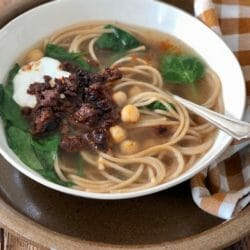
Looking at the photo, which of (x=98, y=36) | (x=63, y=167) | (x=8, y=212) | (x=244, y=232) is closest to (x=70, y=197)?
(x=63, y=167)

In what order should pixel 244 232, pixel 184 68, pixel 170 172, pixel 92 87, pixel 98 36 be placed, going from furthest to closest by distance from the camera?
pixel 98 36 → pixel 184 68 → pixel 92 87 → pixel 170 172 → pixel 244 232

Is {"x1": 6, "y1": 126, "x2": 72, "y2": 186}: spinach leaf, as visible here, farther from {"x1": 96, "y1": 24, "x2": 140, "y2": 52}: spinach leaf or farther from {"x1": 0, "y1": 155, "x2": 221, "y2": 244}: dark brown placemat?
{"x1": 96, "y1": 24, "x2": 140, "y2": 52}: spinach leaf

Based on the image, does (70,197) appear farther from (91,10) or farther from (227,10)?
(227,10)

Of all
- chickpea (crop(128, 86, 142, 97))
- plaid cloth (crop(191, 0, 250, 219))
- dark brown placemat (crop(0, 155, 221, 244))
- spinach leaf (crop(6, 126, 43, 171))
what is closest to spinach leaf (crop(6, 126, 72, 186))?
spinach leaf (crop(6, 126, 43, 171))

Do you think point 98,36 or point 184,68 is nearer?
point 184,68

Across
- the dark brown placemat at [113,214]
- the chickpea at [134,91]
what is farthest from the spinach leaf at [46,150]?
the chickpea at [134,91]

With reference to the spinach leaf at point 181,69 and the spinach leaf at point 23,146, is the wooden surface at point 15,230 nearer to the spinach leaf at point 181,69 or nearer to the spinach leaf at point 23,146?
the spinach leaf at point 23,146
